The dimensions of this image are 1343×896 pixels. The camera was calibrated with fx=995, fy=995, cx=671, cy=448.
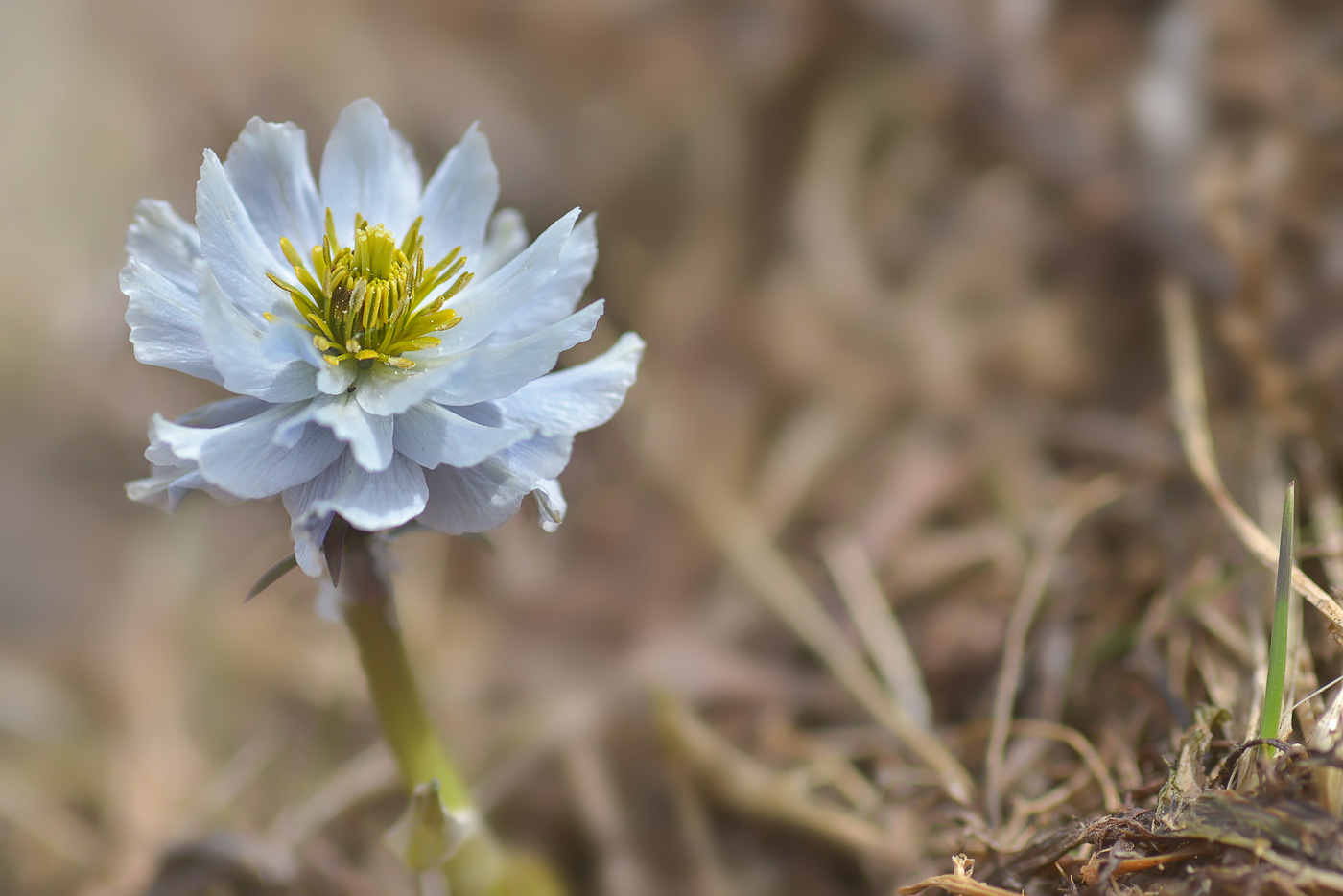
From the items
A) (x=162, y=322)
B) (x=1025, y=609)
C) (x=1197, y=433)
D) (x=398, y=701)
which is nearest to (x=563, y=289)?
(x=162, y=322)

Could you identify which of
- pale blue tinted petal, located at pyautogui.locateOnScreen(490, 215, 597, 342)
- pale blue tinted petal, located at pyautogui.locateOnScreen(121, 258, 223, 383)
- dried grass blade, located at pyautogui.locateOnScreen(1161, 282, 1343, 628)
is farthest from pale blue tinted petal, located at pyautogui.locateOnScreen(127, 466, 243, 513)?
dried grass blade, located at pyautogui.locateOnScreen(1161, 282, 1343, 628)

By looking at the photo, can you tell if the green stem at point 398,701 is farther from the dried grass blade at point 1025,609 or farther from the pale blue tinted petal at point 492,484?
the dried grass blade at point 1025,609

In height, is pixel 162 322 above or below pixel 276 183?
below

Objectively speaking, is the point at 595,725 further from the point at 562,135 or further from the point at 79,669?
the point at 562,135

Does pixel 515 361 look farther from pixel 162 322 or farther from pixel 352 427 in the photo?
pixel 162 322

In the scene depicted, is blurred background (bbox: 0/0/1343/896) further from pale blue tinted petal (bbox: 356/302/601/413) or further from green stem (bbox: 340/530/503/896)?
pale blue tinted petal (bbox: 356/302/601/413)

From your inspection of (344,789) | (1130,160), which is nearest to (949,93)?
(1130,160)
